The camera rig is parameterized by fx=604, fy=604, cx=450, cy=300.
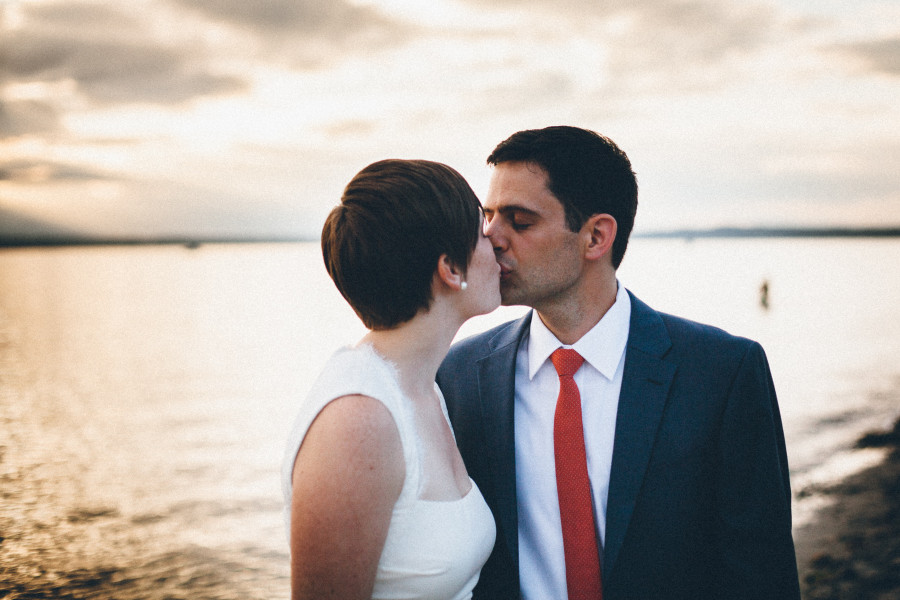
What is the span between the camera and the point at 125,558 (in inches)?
356

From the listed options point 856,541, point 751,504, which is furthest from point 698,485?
point 856,541

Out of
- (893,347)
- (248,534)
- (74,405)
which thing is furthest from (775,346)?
(74,405)

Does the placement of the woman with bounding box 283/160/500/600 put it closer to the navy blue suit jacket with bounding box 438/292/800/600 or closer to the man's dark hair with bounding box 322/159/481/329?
the man's dark hair with bounding box 322/159/481/329

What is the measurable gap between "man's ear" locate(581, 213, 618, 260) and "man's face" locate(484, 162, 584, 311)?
0.05 meters

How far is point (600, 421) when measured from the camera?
2.67 meters

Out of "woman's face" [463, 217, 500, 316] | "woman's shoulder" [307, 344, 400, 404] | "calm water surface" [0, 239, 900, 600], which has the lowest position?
"calm water surface" [0, 239, 900, 600]

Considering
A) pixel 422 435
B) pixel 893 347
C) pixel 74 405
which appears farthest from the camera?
pixel 893 347

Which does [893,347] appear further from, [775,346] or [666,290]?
[666,290]

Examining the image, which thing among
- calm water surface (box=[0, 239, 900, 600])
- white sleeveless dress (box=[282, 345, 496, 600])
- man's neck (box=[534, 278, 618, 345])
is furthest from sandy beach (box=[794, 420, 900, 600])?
white sleeveless dress (box=[282, 345, 496, 600])

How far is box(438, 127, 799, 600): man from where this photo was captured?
244cm

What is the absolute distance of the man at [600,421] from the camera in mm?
2441

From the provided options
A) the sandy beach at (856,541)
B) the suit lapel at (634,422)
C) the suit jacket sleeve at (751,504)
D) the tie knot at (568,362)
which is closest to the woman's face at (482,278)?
the tie knot at (568,362)

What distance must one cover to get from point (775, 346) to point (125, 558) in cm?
2715

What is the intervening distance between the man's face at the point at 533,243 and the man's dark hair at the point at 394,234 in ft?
2.24
